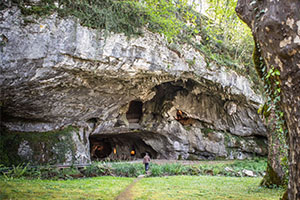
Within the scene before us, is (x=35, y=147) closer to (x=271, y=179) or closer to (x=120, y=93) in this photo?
(x=120, y=93)

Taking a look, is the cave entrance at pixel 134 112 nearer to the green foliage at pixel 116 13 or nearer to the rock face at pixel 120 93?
the rock face at pixel 120 93

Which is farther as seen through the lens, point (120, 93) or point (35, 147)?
point (120, 93)

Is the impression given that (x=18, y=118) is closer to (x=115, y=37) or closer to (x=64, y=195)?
(x=115, y=37)

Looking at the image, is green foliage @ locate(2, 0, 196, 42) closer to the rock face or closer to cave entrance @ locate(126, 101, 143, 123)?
the rock face

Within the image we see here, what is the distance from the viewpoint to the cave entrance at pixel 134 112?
20.3m

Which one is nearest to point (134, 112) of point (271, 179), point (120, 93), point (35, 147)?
point (120, 93)

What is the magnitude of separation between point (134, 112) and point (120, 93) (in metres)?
6.87

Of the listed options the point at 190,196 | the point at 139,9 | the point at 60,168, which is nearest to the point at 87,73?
the point at 139,9

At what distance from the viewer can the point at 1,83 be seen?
878 centimetres

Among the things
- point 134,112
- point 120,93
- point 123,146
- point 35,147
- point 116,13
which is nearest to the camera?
point 116,13

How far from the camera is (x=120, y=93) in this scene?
47.1ft

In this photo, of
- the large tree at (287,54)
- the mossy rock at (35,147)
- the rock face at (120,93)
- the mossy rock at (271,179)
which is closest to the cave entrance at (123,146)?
the rock face at (120,93)

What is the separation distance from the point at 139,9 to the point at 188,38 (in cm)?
398

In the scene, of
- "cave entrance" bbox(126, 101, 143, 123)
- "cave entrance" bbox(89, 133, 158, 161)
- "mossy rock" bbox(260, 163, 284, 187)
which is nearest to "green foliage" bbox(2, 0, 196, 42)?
"mossy rock" bbox(260, 163, 284, 187)
